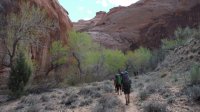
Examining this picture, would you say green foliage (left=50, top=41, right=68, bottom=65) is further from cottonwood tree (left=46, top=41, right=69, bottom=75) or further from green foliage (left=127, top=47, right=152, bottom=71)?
green foliage (left=127, top=47, right=152, bottom=71)

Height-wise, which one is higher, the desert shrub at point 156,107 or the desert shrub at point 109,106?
the desert shrub at point 156,107

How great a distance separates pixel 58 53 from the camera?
146ft

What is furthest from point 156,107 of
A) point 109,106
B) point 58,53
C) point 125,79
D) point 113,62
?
point 113,62

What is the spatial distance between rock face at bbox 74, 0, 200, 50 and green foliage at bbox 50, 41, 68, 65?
101ft

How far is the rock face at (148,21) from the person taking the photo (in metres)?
78.2

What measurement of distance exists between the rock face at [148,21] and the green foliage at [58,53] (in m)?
30.6

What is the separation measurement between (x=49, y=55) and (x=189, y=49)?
60.6 feet

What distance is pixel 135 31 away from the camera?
79.6 m

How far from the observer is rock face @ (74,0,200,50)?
78.2 meters

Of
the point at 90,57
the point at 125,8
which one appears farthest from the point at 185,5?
the point at 90,57

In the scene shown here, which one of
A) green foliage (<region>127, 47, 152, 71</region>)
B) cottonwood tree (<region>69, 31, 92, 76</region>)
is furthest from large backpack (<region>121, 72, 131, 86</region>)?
green foliage (<region>127, 47, 152, 71</region>)

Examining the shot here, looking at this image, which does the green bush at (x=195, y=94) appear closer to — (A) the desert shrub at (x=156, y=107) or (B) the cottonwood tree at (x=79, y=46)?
(A) the desert shrub at (x=156, y=107)

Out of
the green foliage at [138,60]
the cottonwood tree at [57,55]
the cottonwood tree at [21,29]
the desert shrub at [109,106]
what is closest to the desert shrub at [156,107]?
the desert shrub at [109,106]

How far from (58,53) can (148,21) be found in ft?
137
